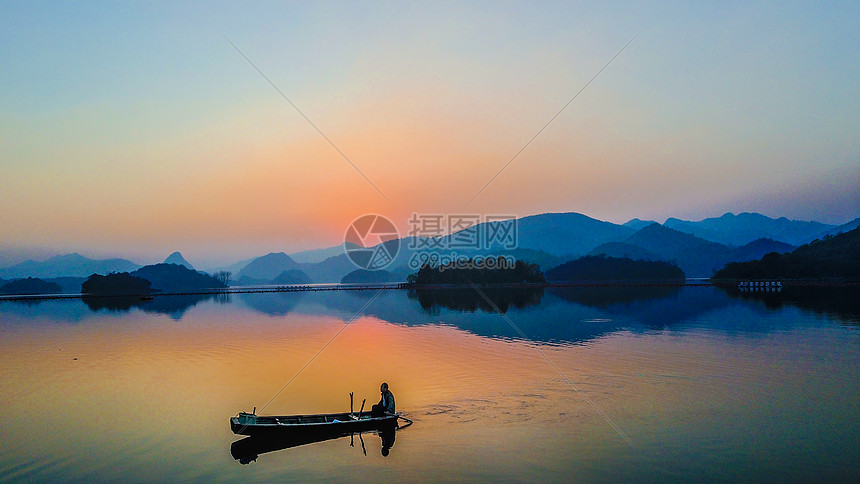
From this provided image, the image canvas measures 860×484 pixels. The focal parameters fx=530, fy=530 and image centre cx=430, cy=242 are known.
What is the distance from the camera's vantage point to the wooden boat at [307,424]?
1673cm

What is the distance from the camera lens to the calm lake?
14.9 metres

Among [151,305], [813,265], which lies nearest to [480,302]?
[151,305]

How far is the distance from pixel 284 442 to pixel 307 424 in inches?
36.3

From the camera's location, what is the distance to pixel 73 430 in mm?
19328

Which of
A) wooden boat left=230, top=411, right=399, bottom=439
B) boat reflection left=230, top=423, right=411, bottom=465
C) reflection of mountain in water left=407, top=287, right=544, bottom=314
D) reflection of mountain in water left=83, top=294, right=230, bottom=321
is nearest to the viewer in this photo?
boat reflection left=230, top=423, right=411, bottom=465

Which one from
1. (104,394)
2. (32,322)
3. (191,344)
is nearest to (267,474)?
(104,394)

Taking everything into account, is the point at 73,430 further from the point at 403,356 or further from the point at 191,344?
the point at 191,344

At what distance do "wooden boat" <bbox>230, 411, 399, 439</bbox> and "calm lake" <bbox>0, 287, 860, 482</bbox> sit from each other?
475 millimetres

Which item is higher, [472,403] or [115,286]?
[115,286]

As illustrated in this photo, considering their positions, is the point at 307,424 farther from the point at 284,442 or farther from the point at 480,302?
the point at 480,302

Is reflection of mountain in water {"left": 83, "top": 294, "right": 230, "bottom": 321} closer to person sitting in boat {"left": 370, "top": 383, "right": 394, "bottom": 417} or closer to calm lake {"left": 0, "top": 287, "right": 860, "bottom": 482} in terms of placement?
calm lake {"left": 0, "top": 287, "right": 860, "bottom": 482}

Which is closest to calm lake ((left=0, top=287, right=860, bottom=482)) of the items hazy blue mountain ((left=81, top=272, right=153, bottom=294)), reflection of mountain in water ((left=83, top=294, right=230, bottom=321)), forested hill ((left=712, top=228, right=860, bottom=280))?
reflection of mountain in water ((left=83, top=294, right=230, bottom=321))

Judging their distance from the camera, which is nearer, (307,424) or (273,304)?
(307,424)

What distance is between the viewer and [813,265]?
121812 millimetres
